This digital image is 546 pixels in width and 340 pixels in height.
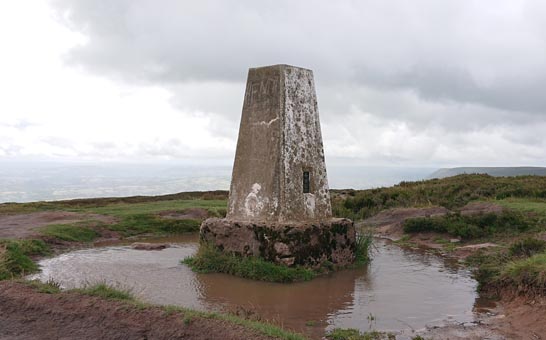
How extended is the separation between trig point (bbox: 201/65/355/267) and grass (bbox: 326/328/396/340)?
384 cm

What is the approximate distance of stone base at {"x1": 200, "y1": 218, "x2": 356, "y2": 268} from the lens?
36.6 ft

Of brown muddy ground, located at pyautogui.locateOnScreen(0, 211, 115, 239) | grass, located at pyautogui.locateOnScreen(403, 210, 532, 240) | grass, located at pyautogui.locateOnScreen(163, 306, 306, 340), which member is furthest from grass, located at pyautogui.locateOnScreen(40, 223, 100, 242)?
grass, located at pyautogui.locateOnScreen(403, 210, 532, 240)

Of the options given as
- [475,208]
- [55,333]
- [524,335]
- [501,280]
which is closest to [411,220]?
[475,208]

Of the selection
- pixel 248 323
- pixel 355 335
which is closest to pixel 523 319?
pixel 355 335

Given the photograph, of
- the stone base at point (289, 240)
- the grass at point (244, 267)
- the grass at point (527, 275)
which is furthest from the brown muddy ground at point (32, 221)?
the grass at point (527, 275)

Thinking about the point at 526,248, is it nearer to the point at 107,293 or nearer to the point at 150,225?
the point at 107,293

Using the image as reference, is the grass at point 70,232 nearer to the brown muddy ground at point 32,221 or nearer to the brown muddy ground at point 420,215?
the brown muddy ground at point 32,221

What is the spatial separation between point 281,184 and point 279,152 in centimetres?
71

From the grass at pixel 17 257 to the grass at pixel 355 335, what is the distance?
6.23m

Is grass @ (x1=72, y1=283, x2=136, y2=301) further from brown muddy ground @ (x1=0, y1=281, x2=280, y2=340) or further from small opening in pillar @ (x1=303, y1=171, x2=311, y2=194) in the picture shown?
small opening in pillar @ (x1=303, y1=171, x2=311, y2=194)

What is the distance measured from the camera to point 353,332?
7.23 metres

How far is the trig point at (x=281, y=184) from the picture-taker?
11359mm

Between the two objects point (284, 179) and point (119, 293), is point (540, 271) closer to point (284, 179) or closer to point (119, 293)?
point (284, 179)

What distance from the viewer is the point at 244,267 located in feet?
36.7
